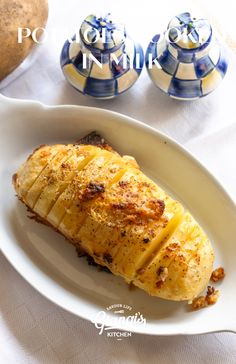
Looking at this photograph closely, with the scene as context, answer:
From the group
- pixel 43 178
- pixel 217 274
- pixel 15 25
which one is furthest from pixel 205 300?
pixel 15 25

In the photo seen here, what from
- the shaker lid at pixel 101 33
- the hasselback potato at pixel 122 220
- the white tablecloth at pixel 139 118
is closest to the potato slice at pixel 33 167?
the hasselback potato at pixel 122 220

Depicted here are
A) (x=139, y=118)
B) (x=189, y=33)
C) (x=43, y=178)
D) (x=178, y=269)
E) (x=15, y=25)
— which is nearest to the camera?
(x=178, y=269)

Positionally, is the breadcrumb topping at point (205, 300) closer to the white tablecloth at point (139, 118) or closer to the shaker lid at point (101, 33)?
the white tablecloth at point (139, 118)

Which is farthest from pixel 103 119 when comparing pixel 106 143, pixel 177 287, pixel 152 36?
pixel 177 287

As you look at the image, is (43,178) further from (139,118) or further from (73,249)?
(139,118)

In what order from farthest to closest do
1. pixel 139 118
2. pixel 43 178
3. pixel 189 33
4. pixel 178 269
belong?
pixel 139 118 → pixel 189 33 → pixel 43 178 → pixel 178 269
